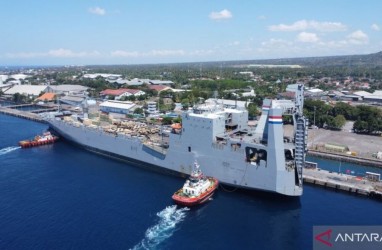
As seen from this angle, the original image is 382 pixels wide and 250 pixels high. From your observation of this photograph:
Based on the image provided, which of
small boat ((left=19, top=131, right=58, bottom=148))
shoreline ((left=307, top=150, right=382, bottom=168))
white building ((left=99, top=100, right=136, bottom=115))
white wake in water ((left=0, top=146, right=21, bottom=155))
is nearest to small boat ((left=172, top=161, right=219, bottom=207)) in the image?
shoreline ((left=307, top=150, right=382, bottom=168))

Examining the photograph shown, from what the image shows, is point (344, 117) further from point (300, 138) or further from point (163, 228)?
point (163, 228)

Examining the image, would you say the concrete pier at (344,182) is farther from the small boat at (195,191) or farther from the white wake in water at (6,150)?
the white wake in water at (6,150)

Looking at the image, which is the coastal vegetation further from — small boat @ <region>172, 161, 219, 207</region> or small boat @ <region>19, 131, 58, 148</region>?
small boat @ <region>19, 131, 58, 148</region>

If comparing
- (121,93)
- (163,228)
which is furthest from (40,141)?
(121,93)

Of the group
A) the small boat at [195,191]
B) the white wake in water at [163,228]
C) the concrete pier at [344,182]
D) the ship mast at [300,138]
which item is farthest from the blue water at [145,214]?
the ship mast at [300,138]

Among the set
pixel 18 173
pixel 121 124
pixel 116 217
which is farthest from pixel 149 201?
pixel 121 124

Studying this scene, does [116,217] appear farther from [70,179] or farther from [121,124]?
[121,124]
